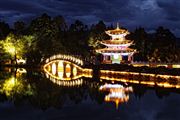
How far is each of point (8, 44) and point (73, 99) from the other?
39.7m

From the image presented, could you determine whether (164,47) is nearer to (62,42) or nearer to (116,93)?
(62,42)

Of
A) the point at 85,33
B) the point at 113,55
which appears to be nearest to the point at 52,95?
the point at 113,55

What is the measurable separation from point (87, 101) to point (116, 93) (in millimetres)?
4172

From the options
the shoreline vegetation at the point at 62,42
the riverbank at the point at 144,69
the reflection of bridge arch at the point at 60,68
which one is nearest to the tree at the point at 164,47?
the shoreline vegetation at the point at 62,42

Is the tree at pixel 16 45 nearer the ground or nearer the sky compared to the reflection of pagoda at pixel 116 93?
nearer the sky

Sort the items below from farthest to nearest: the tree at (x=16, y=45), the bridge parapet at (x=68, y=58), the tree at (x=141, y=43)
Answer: the tree at (x=141, y=43) < the tree at (x=16, y=45) < the bridge parapet at (x=68, y=58)

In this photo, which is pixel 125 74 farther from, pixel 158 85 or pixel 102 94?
pixel 102 94

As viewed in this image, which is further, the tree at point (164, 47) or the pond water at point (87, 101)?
the tree at point (164, 47)

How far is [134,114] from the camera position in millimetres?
31656

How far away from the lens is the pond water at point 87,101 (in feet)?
104

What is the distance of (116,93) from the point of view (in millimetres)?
42219

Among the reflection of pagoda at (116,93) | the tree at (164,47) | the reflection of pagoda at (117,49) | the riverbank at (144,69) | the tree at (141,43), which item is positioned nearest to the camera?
the reflection of pagoda at (116,93)

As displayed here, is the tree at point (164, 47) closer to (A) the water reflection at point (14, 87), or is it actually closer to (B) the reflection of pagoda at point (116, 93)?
(A) the water reflection at point (14, 87)

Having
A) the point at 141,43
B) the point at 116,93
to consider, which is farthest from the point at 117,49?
the point at 116,93
